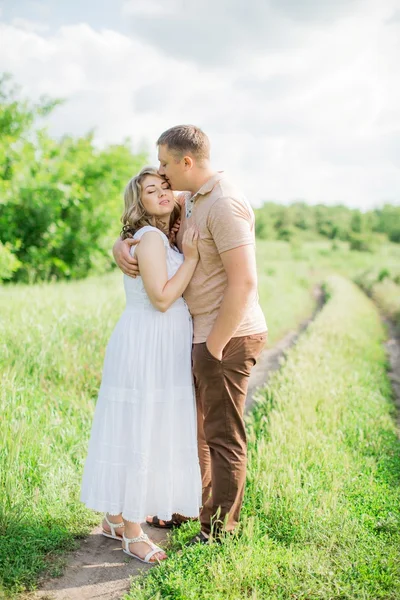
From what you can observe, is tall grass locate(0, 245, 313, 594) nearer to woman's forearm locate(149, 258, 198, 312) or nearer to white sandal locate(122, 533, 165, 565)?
white sandal locate(122, 533, 165, 565)

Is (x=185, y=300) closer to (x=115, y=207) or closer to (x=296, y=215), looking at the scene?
(x=115, y=207)

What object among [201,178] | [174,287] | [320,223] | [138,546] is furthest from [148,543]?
[320,223]

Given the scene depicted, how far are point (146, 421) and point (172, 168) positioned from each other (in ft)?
5.45

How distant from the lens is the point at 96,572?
137 inches

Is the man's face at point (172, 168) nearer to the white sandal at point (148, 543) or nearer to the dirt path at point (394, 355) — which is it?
the white sandal at point (148, 543)

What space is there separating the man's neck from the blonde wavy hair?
260mm

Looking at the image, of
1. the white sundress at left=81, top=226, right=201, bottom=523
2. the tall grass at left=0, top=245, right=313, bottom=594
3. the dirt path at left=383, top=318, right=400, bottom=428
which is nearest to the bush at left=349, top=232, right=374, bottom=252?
the dirt path at left=383, top=318, right=400, bottom=428

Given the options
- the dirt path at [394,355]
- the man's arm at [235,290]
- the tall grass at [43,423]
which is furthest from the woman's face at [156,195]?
the dirt path at [394,355]

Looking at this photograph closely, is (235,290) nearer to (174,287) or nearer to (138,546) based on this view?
(174,287)

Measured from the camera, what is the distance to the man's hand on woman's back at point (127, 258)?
11.7 ft

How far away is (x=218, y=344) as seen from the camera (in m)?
3.35

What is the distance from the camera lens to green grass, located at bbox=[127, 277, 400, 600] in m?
3.10

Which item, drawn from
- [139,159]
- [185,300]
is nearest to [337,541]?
[185,300]

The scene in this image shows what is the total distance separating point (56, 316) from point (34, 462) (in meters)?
3.10
